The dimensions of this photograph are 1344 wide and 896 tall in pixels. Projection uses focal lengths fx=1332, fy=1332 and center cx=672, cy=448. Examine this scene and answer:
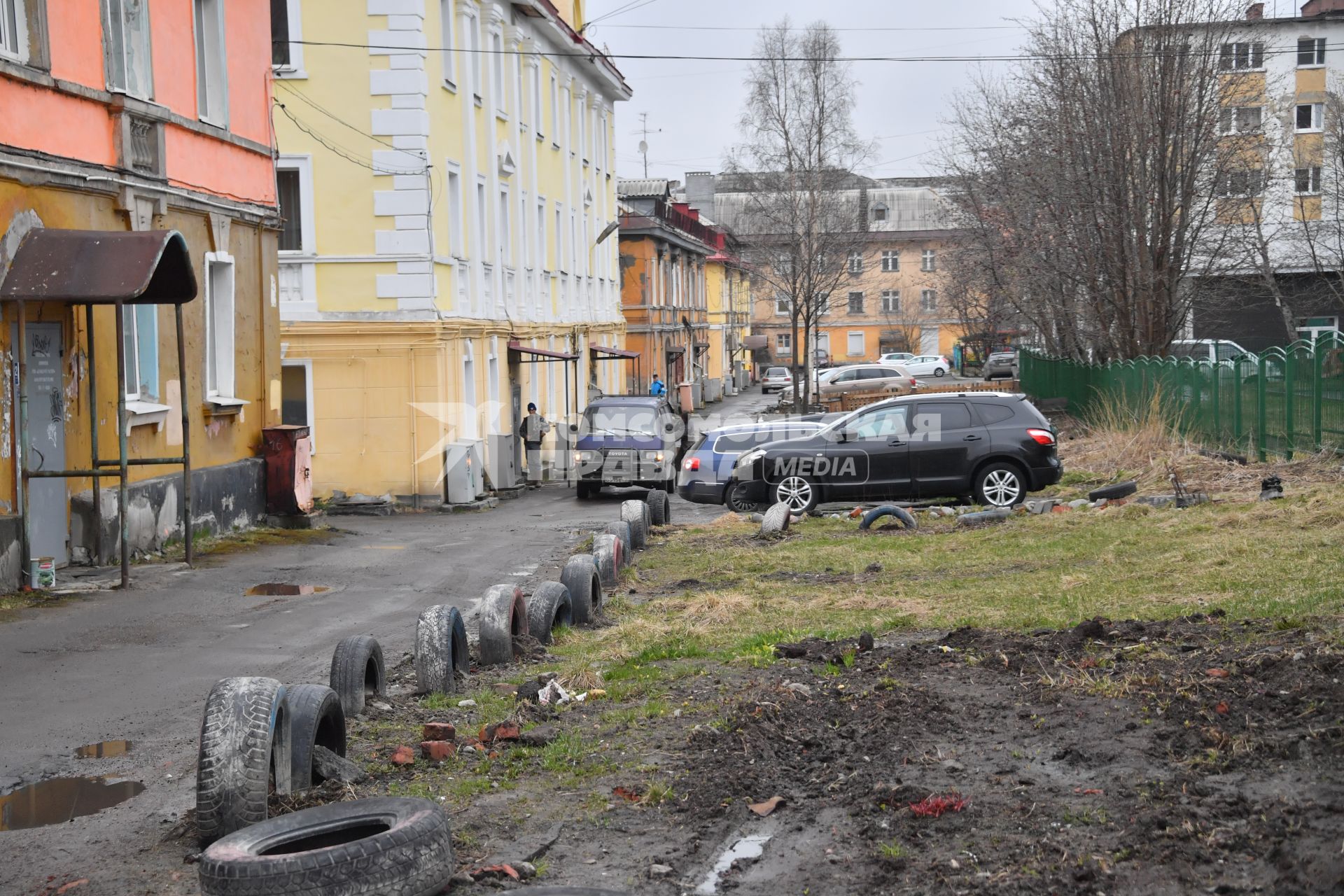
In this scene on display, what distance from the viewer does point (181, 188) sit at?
1545 cm

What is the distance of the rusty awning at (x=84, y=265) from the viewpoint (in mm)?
11703

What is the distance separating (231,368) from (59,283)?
5.78 m

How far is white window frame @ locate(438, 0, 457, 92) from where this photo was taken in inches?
995

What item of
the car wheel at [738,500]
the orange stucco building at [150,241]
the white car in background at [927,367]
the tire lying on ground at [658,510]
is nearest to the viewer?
the orange stucco building at [150,241]

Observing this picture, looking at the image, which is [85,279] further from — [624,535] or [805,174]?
[805,174]

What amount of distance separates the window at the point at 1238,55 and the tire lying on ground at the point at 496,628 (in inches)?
940

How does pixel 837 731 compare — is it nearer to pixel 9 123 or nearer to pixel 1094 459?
pixel 9 123

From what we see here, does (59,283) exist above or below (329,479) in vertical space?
above

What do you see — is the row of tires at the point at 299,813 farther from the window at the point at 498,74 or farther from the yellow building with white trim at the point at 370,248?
the window at the point at 498,74

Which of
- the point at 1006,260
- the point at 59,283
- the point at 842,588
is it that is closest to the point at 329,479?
the point at 59,283

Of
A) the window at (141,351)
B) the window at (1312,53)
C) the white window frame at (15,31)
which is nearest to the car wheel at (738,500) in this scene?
the window at (141,351)

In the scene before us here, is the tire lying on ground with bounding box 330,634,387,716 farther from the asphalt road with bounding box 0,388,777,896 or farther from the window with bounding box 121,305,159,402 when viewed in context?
the window with bounding box 121,305,159,402

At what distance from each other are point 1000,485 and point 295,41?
Result: 48.5 ft

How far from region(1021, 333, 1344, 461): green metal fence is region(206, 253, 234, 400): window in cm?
1461
